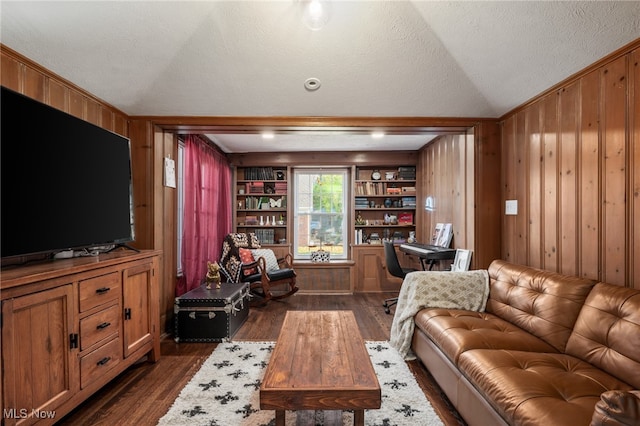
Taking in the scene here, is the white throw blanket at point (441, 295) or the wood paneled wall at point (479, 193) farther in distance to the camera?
the wood paneled wall at point (479, 193)

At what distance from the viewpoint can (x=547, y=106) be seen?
8.27ft

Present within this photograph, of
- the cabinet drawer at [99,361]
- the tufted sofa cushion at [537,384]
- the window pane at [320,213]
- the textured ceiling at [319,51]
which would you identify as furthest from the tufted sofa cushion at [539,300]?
the window pane at [320,213]

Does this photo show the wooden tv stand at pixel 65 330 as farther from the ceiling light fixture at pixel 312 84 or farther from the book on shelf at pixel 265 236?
the book on shelf at pixel 265 236

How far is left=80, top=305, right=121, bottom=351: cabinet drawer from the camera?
6.02 ft

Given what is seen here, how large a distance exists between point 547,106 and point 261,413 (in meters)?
3.02

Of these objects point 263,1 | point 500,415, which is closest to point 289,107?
point 263,1

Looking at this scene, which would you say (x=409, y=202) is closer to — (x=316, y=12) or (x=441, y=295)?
(x=441, y=295)

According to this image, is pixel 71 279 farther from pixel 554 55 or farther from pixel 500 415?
pixel 554 55

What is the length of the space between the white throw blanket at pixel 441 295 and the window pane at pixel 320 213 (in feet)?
9.67

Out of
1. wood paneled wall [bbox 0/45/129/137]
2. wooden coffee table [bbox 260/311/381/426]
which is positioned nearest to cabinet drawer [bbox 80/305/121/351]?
wooden coffee table [bbox 260/311/381/426]

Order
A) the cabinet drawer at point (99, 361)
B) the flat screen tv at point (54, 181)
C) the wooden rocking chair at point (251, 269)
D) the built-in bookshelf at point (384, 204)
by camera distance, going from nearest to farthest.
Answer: the flat screen tv at point (54, 181) < the cabinet drawer at point (99, 361) < the wooden rocking chair at point (251, 269) < the built-in bookshelf at point (384, 204)

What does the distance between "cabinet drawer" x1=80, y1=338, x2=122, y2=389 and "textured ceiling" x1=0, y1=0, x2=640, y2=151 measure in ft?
6.17

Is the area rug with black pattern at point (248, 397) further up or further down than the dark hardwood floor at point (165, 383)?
further up

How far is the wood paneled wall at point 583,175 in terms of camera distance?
6.10 ft
